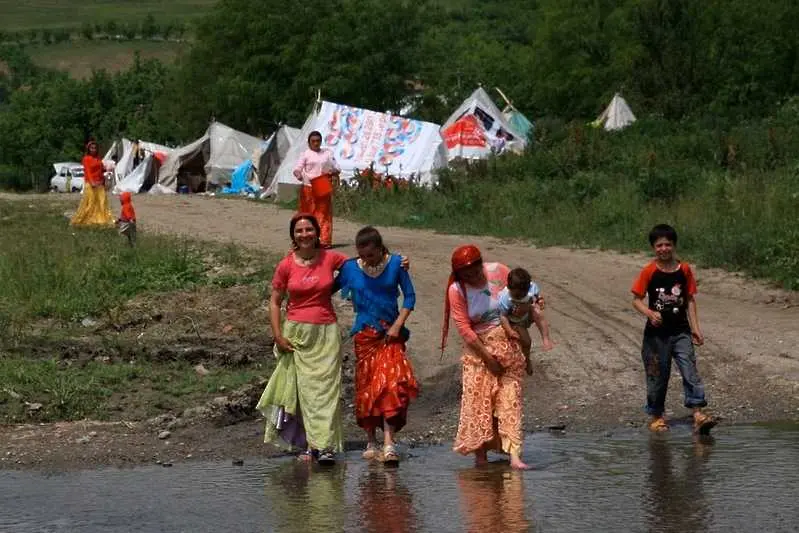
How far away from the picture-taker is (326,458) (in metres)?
8.75

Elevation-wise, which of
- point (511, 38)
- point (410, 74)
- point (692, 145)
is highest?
point (511, 38)

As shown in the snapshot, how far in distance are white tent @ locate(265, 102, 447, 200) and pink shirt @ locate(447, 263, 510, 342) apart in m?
23.1

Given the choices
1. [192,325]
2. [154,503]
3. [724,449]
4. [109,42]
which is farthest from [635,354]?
[109,42]

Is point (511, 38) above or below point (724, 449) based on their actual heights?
above

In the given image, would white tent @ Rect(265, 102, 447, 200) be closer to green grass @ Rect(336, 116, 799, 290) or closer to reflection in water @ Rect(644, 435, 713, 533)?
green grass @ Rect(336, 116, 799, 290)

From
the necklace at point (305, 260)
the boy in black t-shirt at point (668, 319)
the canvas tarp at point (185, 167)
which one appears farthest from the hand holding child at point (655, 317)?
the canvas tarp at point (185, 167)

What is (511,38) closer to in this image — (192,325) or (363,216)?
(363,216)

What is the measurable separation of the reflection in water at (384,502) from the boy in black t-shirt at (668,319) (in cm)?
212

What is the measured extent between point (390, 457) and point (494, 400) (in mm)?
687

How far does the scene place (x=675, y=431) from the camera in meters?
9.73

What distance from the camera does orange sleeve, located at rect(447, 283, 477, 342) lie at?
8.48 metres

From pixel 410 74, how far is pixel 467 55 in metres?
20.5

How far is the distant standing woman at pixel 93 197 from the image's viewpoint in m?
23.9

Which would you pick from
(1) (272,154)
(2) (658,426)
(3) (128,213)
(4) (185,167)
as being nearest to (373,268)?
(2) (658,426)
